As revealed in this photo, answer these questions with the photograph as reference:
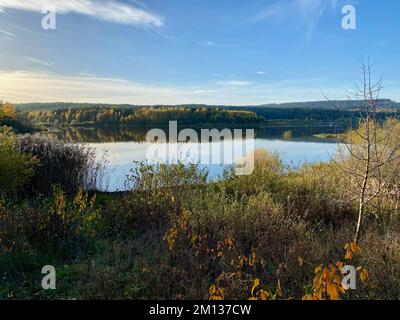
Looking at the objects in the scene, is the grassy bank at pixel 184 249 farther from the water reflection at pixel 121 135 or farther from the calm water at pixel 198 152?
the water reflection at pixel 121 135

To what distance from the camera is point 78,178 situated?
9922mm

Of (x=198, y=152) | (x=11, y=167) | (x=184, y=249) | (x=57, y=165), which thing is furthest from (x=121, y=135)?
(x=184, y=249)

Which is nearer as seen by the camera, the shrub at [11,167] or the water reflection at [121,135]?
the shrub at [11,167]

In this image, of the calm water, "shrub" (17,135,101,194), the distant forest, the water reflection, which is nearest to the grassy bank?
"shrub" (17,135,101,194)

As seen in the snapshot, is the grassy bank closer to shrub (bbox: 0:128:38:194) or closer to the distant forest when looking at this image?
shrub (bbox: 0:128:38:194)

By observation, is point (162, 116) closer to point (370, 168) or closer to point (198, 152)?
point (198, 152)

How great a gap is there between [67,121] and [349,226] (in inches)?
2459

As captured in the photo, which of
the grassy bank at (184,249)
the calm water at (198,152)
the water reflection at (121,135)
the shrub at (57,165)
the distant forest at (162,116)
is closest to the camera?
the grassy bank at (184,249)

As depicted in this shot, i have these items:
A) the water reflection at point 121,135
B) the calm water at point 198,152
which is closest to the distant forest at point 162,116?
the water reflection at point 121,135

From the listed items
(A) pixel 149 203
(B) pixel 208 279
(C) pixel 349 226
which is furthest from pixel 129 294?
(C) pixel 349 226

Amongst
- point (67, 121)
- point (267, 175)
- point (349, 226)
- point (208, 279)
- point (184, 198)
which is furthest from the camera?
point (67, 121)
